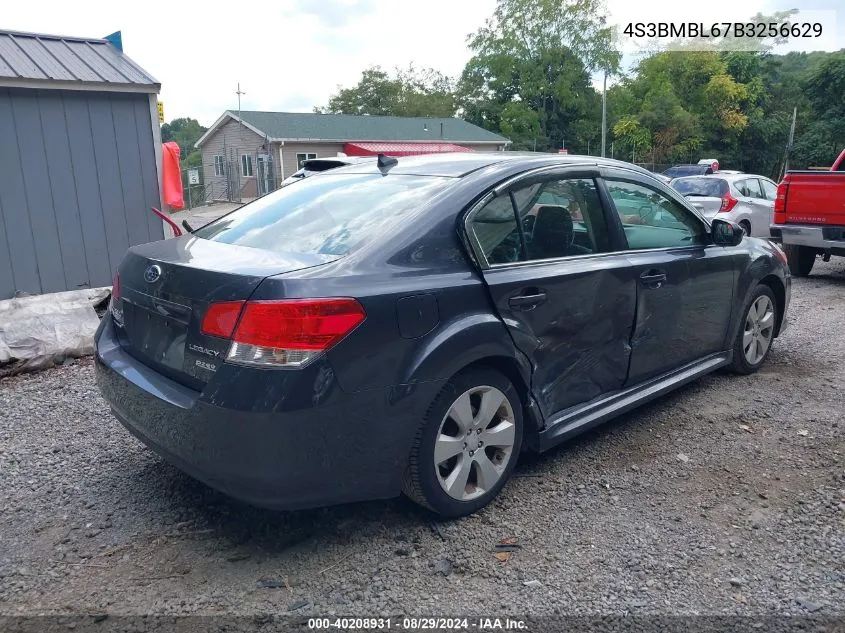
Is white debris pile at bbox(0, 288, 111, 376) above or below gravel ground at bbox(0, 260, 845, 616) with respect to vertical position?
above

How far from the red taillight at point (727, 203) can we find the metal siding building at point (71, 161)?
30.9ft

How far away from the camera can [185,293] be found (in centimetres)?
273

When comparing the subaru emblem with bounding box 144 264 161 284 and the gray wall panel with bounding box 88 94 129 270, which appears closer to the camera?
the subaru emblem with bounding box 144 264 161 284

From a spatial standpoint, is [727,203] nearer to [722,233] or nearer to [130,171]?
[722,233]

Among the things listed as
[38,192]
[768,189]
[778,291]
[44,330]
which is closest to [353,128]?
[768,189]

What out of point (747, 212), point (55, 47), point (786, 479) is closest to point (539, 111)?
point (747, 212)

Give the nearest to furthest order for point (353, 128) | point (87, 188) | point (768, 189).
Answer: point (87, 188)
point (768, 189)
point (353, 128)

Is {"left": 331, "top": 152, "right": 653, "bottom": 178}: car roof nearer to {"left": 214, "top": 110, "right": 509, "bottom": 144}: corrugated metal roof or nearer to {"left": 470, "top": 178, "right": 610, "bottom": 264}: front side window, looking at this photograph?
{"left": 470, "top": 178, "right": 610, "bottom": 264}: front side window

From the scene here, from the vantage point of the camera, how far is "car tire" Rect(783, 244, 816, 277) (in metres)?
9.75

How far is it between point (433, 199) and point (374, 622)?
1.75 m

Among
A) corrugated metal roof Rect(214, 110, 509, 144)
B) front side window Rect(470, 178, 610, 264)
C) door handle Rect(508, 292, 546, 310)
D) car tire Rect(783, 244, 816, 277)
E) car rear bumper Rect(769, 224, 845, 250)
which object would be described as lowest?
car tire Rect(783, 244, 816, 277)

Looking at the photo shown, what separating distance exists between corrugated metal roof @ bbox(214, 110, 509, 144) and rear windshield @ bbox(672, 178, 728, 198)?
1008 inches

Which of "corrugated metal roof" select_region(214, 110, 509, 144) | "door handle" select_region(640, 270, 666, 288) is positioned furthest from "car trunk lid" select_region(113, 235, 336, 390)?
"corrugated metal roof" select_region(214, 110, 509, 144)

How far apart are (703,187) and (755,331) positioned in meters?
8.55
